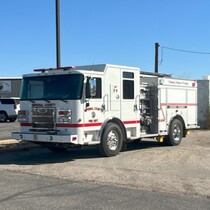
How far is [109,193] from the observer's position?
8.48m

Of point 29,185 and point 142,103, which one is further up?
point 142,103

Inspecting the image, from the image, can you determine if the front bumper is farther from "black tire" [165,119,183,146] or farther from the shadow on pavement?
"black tire" [165,119,183,146]

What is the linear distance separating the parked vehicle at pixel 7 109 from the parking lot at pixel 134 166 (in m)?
18.8

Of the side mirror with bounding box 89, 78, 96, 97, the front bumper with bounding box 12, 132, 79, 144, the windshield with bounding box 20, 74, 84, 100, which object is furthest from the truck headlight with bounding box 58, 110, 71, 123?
the side mirror with bounding box 89, 78, 96, 97

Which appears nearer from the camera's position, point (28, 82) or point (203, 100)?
point (28, 82)

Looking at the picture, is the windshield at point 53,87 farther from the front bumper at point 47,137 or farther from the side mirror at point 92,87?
the front bumper at point 47,137

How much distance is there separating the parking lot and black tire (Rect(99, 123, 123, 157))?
0.71 feet

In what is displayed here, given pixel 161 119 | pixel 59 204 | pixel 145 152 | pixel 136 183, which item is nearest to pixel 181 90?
pixel 161 119

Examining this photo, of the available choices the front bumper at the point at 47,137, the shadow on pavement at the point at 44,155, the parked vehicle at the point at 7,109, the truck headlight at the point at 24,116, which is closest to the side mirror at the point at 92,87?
the front bumper at the point at 47,137

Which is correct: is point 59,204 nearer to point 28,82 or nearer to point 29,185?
point 29,185

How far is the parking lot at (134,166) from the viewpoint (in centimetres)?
959

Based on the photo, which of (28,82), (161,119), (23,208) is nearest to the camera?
(23,208)

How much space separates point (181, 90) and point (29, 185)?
9659 mm

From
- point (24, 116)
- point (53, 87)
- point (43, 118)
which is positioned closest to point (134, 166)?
point (43, 118)
